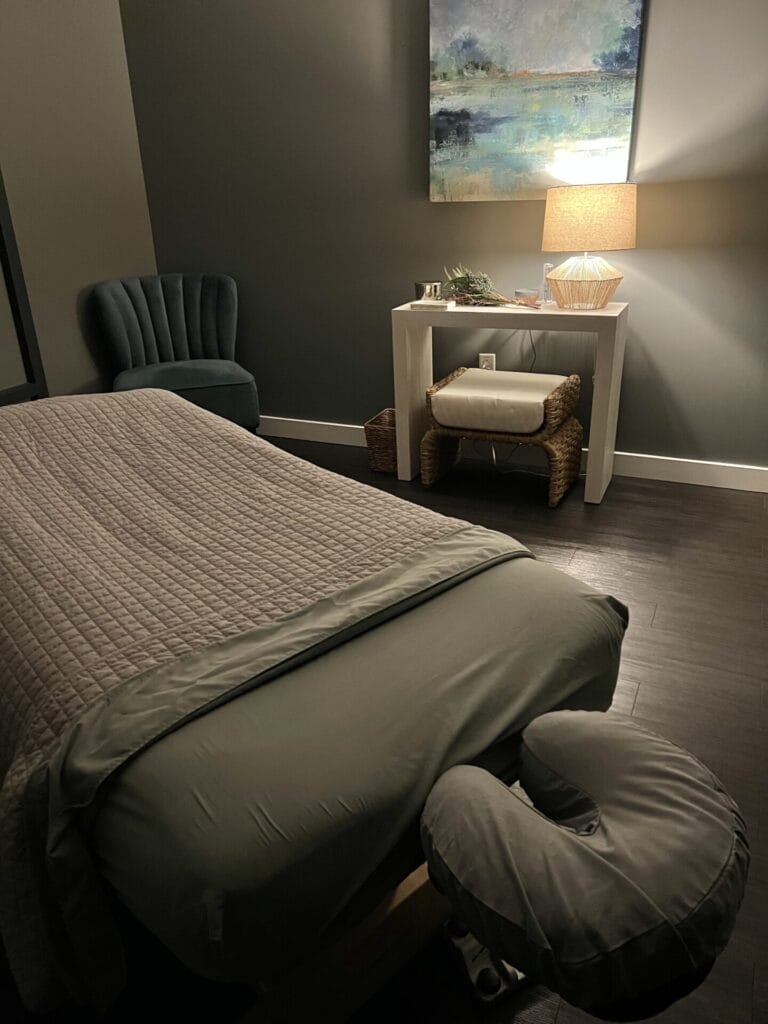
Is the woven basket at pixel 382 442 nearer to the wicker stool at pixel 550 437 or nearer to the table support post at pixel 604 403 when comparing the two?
the wicker stool at pixel 550 437

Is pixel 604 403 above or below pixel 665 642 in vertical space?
above

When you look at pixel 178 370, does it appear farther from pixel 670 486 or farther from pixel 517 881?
pixel 517 881

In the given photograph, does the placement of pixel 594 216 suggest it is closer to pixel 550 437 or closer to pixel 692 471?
pixel 550 437

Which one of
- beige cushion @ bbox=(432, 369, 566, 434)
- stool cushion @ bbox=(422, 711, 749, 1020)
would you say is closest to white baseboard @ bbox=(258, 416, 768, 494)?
beige cushion @ bbox=(432, 369, 566, 434)

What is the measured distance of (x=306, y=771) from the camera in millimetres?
1029

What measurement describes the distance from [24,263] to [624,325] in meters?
2.61

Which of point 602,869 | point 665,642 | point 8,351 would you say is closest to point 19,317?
point 8,351

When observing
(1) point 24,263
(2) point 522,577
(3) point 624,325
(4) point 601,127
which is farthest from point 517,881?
(1) point 24,263

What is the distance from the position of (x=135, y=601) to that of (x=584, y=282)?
87.4 inches

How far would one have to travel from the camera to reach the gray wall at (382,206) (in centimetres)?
282

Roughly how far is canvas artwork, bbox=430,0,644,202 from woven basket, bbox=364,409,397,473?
1.01 meters

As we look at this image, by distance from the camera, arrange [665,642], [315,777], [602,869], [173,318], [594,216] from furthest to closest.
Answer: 1. [173,318]
2. [594,216]
3. [665,642]
4. [315,777]
5. [602,869]

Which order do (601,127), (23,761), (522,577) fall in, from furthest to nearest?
(601,127)
(522,577)
(23,761)

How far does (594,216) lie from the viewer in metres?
2.76
